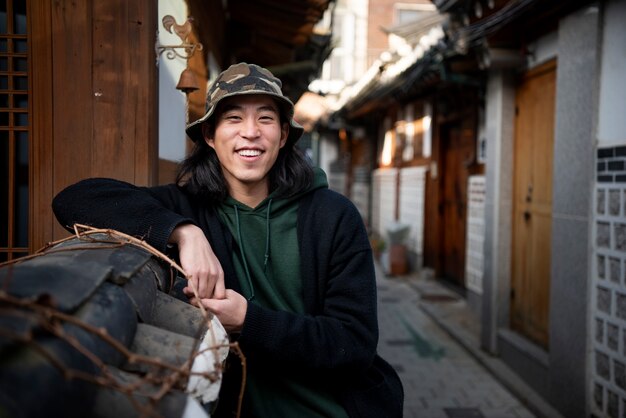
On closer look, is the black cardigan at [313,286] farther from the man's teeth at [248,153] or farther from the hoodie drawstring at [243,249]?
the man's teeth at [248,153]

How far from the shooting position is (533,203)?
241 inches

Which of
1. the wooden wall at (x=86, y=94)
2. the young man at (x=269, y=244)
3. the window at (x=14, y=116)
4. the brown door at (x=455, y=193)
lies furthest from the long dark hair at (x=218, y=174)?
the brown door at (x=455, y=193)

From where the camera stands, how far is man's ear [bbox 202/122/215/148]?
2.14 m

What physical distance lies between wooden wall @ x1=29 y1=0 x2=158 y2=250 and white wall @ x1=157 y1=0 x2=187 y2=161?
17.7 inches

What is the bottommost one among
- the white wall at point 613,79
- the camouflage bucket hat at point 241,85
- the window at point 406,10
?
the camouflage bucket hat at point 241,85

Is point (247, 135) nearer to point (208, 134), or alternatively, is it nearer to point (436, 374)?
point (208, 134)

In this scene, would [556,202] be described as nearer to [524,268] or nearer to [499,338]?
[524,268]

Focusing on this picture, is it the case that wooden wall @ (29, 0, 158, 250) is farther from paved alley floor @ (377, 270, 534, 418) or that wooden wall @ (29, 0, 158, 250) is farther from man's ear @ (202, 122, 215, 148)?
paved alley floor @ (377, 270, 534, 418)

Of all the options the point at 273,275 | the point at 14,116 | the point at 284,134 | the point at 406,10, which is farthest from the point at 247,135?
the point at 406,10

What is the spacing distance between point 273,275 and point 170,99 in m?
1.87

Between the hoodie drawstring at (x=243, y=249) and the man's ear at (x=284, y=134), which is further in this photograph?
the man's ear at (x=284, y=134)

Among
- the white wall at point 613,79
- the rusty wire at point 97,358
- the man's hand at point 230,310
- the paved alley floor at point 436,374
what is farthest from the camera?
the paved alley floor at point 436,374

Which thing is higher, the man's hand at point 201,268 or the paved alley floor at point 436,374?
the man's hand at point 201,268

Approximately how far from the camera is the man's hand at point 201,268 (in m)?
1.67
